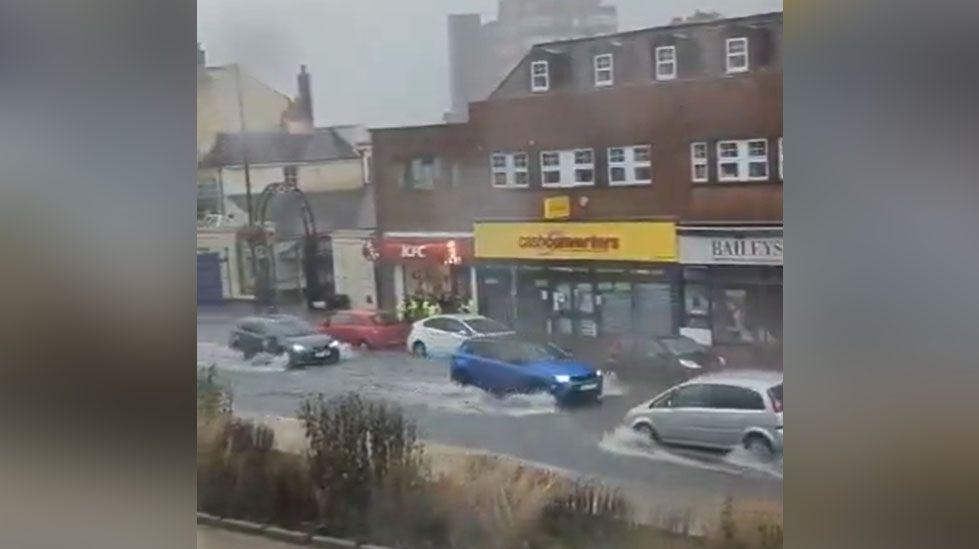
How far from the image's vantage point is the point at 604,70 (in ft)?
5.99

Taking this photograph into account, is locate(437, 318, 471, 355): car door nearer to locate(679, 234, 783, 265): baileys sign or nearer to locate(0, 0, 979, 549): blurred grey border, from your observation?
locate(679, 234, 783, 265): baileys sign

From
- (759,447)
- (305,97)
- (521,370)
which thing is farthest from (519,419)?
(305,97)

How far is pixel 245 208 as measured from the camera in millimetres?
2166

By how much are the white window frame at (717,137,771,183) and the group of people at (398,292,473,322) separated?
0.53 metres

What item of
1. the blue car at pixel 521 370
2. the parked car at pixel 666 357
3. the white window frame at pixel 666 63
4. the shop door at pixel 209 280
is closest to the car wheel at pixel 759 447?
the parked car at pixel 666 357

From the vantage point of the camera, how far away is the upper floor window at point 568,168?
1.85m

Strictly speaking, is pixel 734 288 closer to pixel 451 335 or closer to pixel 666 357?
pixel 666 357

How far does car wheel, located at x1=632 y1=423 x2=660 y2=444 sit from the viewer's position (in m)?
1.80

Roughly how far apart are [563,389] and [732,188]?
462 millimetres

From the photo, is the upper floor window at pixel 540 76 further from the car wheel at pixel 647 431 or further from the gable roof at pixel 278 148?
the car wheel at pixel 647 431

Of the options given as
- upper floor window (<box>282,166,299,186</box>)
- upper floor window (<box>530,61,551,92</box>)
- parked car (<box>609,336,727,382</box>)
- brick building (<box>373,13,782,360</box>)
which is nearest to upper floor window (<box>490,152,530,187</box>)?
brick building (<box>373,13,782,360</box>)

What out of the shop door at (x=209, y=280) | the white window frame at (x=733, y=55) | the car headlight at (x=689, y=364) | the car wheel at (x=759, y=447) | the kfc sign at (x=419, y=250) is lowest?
the car wheel at (x=759, y=447)
